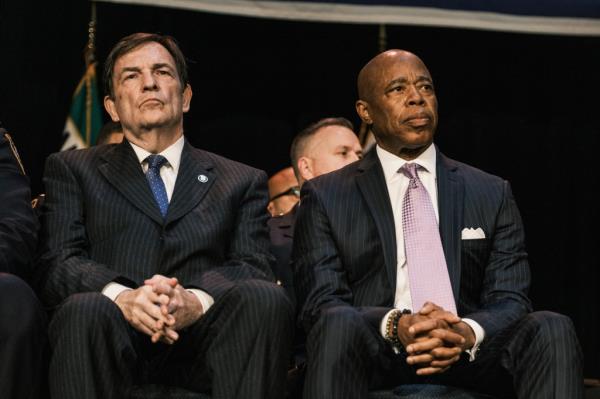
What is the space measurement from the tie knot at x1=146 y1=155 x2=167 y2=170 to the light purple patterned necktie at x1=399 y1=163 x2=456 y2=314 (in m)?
0.72

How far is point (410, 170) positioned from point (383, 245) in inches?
11.2

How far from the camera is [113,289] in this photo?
3043 mm

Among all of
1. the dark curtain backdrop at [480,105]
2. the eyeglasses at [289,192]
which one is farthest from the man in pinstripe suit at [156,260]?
the dark curtain backdrop at [480,105]

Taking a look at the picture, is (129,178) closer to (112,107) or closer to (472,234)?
(112,107)

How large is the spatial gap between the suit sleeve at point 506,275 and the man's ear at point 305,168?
1.44m

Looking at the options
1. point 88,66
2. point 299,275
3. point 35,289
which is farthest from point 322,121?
point 35,289

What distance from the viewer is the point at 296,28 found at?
5359mm

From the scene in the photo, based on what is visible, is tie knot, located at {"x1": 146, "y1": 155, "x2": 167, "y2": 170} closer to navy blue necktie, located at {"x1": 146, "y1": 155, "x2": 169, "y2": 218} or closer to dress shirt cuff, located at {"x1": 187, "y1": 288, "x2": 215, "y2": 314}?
navy blue necktie, located at {"x1": 146, "y1": 155, "x2": 169, "y2": 218}

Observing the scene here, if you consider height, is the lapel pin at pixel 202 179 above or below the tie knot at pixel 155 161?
below

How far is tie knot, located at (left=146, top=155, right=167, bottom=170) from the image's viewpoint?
3412mm

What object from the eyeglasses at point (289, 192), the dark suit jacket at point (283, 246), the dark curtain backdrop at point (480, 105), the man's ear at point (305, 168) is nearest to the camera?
the dark suit jacket at point (283, 246)

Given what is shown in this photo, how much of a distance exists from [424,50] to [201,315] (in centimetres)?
265

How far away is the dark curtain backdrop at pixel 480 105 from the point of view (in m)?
5.28

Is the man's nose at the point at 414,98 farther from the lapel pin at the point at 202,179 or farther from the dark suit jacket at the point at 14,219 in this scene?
the dark suit jacket at the point at 14,219
